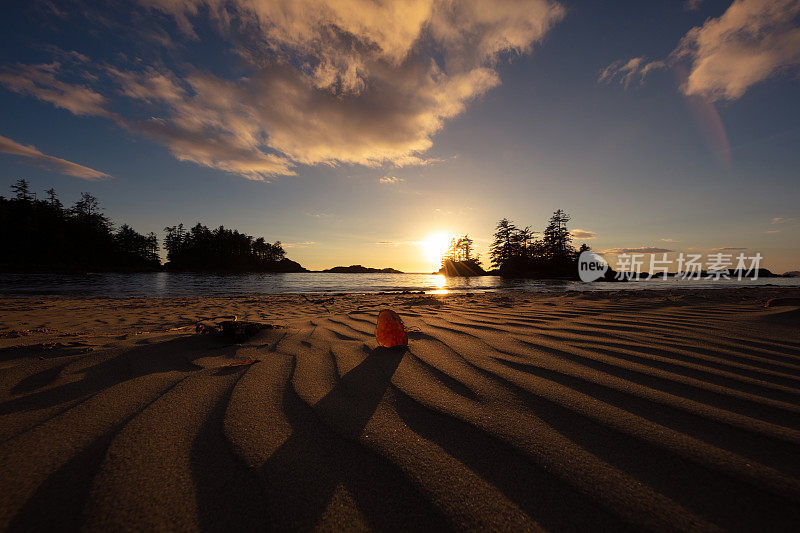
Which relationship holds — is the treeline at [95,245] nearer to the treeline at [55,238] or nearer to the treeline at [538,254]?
the treeline at [55,238]

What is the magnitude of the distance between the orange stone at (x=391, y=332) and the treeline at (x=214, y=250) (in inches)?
2453

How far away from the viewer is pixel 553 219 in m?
40.6

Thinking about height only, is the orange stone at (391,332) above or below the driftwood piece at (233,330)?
above

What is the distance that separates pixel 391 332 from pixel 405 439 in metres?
1.29

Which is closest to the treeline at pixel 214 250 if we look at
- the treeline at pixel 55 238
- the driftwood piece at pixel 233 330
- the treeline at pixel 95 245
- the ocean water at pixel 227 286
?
the treeline at pixel 95 245

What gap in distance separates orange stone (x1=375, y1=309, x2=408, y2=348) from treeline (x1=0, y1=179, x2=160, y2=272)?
1671 inches

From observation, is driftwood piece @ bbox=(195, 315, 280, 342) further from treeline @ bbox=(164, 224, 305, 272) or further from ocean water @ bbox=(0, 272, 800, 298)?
treeline @ bbox=(164, 224, 305, 272)

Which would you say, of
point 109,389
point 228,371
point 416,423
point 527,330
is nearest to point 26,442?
point 109,389

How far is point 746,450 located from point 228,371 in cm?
245

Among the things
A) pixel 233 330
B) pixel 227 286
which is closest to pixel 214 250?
pixel 227 286

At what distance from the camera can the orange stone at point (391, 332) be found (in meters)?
2.35

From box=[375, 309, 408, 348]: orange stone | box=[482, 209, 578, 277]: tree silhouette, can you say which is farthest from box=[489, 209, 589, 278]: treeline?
box=[375, 309, 408, 348]: orange stone

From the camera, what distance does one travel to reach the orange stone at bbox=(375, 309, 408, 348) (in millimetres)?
2354

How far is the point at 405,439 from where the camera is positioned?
109cm
